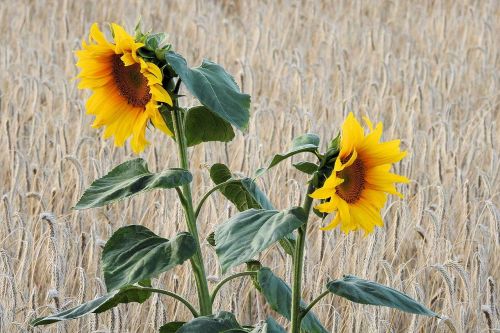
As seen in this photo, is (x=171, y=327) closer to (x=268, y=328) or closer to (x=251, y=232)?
(x=268, y=328)

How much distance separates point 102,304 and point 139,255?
105 millimetres

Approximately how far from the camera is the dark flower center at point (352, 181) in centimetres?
124

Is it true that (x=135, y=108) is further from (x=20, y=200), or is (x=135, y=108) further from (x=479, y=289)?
(x=20, y=200)

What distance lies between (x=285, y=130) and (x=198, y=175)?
0.41 meters

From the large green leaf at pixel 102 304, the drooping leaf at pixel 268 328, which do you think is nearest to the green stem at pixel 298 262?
the drooping leaf at pixel 268 328

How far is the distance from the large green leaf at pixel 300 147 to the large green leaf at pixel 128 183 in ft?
0.38

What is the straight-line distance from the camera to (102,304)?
1.34 m

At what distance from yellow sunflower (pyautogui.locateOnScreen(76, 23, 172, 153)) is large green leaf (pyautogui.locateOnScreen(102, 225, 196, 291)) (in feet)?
0.40

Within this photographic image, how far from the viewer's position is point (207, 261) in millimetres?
2166

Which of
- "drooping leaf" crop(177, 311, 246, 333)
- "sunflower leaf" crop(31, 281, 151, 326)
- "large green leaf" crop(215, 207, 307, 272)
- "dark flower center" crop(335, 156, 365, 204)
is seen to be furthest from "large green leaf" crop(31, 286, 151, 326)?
"dark flower center" crop(335, 156, 365, 204)

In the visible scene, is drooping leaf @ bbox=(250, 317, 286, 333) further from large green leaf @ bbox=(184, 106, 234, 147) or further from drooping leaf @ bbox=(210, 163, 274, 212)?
large green leaf @ bbox=(184, 106, 234, 147)

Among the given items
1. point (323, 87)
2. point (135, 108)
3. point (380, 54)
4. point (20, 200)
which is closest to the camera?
point (135, 108)

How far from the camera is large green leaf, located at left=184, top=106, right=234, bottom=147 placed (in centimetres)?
142

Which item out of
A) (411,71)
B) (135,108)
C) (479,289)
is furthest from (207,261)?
(411,71)
